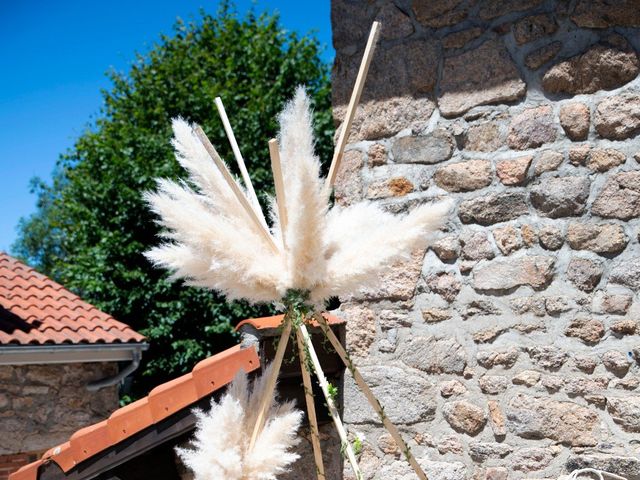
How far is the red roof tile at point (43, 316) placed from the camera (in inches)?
241

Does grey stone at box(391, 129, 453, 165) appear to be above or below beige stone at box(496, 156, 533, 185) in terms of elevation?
above

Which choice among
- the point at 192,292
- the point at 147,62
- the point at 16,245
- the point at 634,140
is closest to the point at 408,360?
the point at 634,140

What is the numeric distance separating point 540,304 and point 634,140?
24.7 inches

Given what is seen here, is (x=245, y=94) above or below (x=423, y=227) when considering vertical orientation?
above

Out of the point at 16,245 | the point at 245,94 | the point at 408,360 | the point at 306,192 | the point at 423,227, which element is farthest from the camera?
the point at 16,245

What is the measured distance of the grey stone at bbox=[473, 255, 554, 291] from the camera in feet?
8.47

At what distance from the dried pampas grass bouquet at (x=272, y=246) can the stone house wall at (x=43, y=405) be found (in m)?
4.78

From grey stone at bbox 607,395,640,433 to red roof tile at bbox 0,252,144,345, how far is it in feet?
15.5

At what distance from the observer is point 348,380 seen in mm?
2891

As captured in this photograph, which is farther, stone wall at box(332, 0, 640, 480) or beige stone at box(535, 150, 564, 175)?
beige stone at box(535, 150, 564, 175)

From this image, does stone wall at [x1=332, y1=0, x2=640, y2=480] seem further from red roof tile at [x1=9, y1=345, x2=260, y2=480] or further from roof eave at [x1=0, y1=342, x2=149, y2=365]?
roof eave at [x1=0, y1=342, x2=149, y2=365]

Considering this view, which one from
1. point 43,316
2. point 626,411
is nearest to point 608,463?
point 626,411

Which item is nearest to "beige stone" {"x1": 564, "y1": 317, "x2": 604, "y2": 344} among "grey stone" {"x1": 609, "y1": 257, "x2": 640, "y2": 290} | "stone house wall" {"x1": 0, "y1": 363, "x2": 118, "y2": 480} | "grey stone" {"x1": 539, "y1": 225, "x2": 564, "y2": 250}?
"grey stone" {"x1": 609, "y1": 257, "x2": 640, "y2": 290}

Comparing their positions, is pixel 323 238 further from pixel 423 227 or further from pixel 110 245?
pixel 110 245
